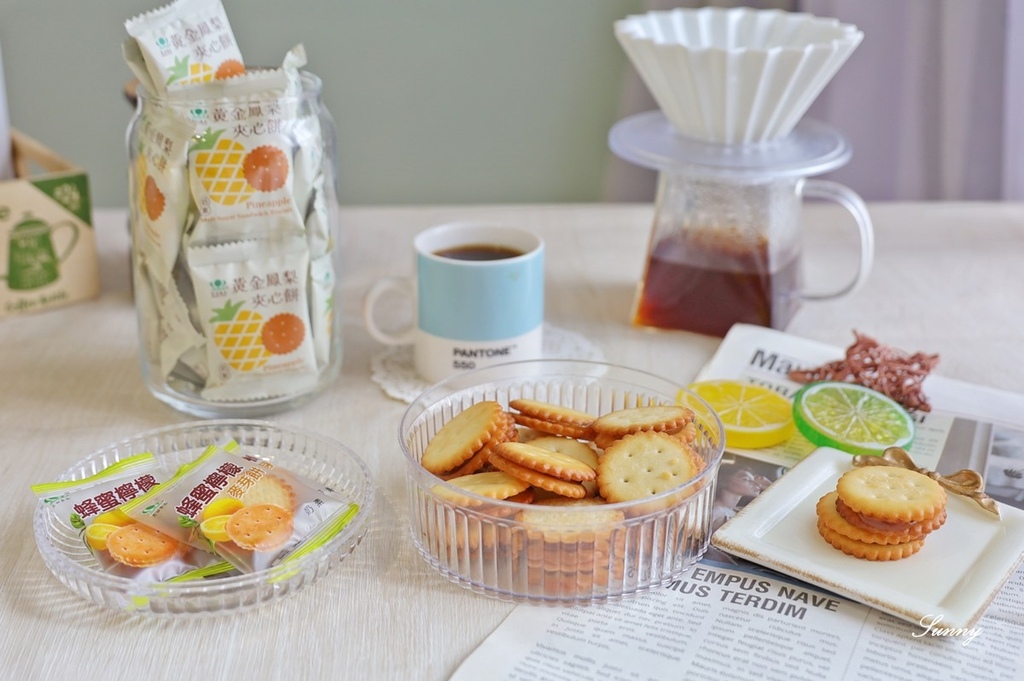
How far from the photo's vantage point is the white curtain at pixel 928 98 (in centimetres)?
140

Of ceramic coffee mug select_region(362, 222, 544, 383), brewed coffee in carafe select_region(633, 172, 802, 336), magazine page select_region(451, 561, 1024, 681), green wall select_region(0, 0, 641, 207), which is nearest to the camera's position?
magazine page select_region(451, 561, 1024, 681)

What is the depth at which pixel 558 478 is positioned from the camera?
61 cm

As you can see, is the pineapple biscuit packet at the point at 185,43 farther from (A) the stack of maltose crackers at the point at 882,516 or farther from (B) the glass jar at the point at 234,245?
(A) the stack of maltose crackers at the point at 882,516

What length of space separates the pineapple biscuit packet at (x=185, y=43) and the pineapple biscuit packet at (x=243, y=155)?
14 mm

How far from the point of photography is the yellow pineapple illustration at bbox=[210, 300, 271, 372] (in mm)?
783

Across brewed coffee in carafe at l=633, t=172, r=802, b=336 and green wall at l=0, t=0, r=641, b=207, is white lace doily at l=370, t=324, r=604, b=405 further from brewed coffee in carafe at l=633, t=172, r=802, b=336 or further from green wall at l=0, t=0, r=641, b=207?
green wall at l=0, t=0, r=641, b=207

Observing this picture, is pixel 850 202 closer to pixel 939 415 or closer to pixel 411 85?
pixel 939 415

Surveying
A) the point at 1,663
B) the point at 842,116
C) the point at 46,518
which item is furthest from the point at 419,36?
the point at 1,663

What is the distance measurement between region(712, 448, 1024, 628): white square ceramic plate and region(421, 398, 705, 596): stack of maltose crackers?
0.19 ft

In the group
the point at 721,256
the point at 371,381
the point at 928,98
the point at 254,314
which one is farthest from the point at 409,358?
the point at 928,98

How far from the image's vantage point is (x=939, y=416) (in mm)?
845

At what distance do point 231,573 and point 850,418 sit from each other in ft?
1.50

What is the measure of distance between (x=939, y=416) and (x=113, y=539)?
618mm

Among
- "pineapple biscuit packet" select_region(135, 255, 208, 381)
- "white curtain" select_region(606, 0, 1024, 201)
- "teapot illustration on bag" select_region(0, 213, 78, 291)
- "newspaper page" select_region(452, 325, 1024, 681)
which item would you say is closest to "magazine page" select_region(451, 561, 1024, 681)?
"newspaper page" select_region(452, 325, 1024, 681)
